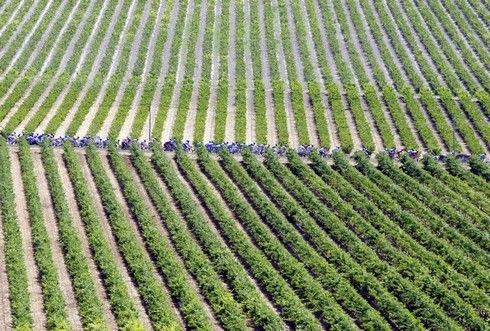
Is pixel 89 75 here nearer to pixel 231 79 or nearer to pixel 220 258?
pixel 231 79

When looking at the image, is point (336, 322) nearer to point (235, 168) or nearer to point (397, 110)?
point (235, 168)

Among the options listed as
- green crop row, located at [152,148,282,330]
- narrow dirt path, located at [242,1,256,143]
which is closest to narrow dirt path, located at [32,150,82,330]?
green crop row, located at [152,148,282,330]

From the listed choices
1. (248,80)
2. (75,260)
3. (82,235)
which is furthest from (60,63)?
(75,260)

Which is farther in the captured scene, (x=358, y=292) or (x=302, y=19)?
(x=302, y=19)

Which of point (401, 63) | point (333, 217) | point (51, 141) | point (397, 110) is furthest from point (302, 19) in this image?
point (333, 217)

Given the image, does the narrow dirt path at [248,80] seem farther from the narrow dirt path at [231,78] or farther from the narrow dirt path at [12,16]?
the narrow dirt path at [12,16]

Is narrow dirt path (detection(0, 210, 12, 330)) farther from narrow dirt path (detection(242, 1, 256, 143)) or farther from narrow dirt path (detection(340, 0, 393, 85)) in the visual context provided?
narrow dirt path (detection(340, 0, 393, 85))
